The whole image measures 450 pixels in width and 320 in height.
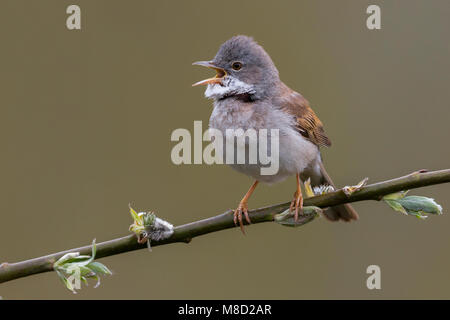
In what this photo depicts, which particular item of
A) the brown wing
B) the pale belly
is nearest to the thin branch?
the pale belly

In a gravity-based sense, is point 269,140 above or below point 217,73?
below

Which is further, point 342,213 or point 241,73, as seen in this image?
point 342,213

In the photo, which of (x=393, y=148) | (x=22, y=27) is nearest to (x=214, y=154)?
(x=393, y=148)

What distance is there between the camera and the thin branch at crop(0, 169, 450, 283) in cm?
253

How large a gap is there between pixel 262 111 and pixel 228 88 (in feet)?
1.24

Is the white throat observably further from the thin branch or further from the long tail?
the thin branch

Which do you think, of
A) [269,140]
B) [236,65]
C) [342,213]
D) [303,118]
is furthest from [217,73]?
[342,213]

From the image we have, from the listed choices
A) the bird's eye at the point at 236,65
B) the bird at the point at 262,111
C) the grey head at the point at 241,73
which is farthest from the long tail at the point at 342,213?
the bird's eye at the point at 236,65

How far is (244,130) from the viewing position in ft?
13.9

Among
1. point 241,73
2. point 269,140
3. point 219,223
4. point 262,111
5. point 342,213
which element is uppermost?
point 241,73

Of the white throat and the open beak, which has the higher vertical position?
the open beak

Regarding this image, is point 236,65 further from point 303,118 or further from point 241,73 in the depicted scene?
point 303,118

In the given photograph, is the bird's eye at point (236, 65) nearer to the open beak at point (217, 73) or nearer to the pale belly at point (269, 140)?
the open beak at point (217, 73)

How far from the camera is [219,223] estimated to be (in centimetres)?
289
